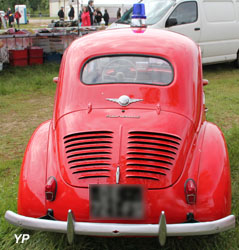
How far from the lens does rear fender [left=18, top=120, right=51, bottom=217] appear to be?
116 inches

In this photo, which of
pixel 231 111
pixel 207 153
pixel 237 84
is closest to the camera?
pixel 207 153

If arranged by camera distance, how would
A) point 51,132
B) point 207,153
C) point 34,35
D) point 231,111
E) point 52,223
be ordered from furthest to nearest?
point 34,35 → point 231,111 → point 51,132 → point 207,153 → point 52,223

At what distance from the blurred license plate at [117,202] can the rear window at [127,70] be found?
120 centimetres

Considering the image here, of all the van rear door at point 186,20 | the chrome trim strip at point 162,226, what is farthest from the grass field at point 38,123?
the van rear door at point 186,20

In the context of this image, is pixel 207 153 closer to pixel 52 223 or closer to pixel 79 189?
pixel 79 189

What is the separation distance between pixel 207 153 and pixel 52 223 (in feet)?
4.58

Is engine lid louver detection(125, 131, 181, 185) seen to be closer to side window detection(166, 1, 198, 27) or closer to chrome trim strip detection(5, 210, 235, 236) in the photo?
chrome trim strip detection(5, 210, 235, 236)

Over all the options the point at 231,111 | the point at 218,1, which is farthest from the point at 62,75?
the point at 218,1

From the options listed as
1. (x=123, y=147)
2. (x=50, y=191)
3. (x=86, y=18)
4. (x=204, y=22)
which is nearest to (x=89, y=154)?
(x=123, y=147)

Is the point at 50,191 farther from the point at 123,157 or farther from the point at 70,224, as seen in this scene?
the point at 123,157

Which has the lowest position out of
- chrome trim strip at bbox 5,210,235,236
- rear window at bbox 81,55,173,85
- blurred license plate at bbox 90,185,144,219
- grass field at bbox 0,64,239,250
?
grass field at bbox 0,64,239,250

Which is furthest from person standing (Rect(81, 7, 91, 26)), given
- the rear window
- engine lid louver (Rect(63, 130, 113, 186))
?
engine lid louver (Rect(63, 130, 113, 186))

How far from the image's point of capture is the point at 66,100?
358 cm

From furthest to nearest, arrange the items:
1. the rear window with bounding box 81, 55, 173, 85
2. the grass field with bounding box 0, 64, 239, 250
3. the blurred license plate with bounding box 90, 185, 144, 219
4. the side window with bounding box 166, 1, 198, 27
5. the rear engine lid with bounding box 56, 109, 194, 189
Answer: the side window with bounding box 166, 1, 198, 27 < the rear window with bounding box 81, 55, 173, 85 < the grass field with bounding box 0, 64, 239, 250 < the rear engine lid with bounding box 56, 109, 194, 189 < the blurred license plate with bounding box 90, 185, 144, 219
